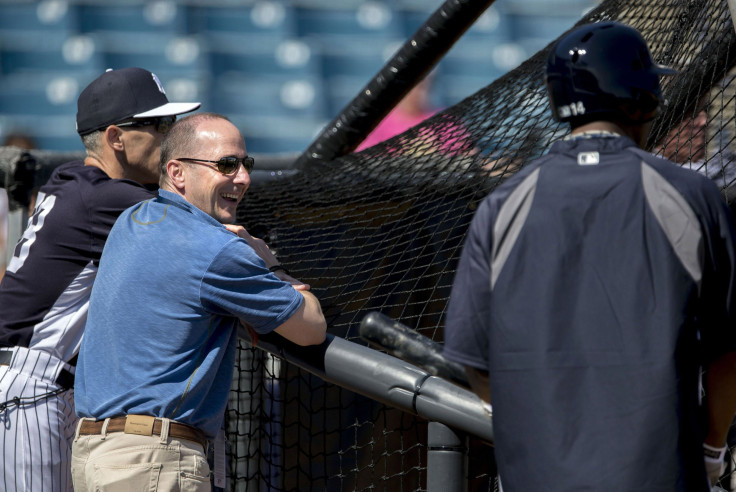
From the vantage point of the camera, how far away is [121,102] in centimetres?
215

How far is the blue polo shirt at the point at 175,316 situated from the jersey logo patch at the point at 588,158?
0.62 metres

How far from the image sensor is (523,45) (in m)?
8.07

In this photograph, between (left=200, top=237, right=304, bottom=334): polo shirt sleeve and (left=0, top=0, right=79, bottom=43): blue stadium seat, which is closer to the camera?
(left=200, top=237, right=304, bottom=334): polo shirt sleeve

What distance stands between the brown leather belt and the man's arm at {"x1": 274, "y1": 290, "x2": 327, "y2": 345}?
0.23 m

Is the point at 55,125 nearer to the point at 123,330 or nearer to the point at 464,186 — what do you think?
the point at 464,186

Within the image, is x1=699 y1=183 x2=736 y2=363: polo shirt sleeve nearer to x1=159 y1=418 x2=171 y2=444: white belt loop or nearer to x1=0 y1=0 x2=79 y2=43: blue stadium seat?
x1=159 y1=418 x2=171 y2=444: white belt loop

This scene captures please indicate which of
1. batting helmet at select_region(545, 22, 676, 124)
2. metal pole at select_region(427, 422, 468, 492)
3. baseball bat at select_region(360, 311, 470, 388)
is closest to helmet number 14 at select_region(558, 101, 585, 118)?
batting helmet at select_region(545, 22, 676, 124)

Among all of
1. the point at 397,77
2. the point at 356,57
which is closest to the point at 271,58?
the point at 356,57

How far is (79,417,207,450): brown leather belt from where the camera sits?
160 centimetres

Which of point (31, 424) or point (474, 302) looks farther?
point (31, 424)

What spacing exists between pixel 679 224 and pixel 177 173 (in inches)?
40.4

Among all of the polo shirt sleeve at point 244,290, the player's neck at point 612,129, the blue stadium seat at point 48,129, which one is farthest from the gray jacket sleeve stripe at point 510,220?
the blue stadium seat at point 48,129

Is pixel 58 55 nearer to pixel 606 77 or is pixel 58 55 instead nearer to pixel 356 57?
pixel 356 57

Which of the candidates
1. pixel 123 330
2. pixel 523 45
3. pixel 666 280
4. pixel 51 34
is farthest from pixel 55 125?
pixel 666 280
